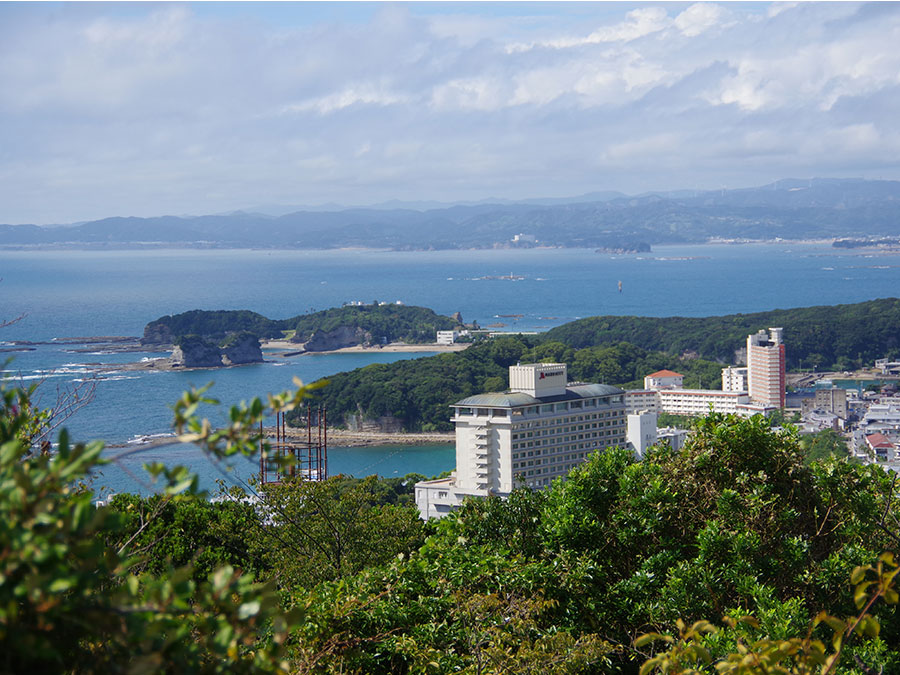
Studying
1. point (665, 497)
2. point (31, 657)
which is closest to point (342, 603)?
point (665, 497)

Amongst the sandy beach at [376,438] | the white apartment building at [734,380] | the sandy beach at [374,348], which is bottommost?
the sandy beach at [376,438]

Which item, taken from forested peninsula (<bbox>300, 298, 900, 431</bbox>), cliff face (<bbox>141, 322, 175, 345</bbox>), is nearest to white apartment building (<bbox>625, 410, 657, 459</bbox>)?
forested peninsula (<bbox>300, 298, 900, 431</bbox>)

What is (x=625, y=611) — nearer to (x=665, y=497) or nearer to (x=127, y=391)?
(x=665, y=497)

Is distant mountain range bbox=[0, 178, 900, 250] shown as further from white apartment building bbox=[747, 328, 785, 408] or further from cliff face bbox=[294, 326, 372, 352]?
white apartment building bbox=[747, 328, 785, 408]

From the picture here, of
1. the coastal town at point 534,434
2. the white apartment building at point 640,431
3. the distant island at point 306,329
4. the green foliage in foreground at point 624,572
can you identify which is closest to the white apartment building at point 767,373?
the coastal town at point 534,434

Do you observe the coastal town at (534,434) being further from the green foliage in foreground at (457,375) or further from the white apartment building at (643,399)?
the green foliage in foreground at (457,375)
